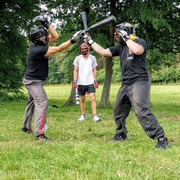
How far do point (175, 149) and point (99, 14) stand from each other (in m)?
11.1

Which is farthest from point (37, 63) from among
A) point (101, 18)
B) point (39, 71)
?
point (101, 18)

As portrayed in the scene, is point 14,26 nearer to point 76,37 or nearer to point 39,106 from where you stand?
point 39,106

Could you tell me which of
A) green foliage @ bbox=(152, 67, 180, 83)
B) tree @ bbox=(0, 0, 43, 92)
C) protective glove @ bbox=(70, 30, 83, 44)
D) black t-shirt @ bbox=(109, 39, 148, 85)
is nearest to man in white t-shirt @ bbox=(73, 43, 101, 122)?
protective glove @ bbox=(70, 30, 83, 44)

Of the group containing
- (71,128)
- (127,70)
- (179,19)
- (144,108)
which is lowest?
(71,128)

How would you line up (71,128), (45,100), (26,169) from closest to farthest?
(26,169) < (45,100) < (71,128)

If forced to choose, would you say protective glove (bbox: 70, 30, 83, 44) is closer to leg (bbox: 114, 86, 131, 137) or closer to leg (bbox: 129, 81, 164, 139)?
leg (bbox: 114, 86, 131, 137)

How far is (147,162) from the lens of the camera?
5027mm

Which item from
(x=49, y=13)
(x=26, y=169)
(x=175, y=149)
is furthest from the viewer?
(x=49, y=13)

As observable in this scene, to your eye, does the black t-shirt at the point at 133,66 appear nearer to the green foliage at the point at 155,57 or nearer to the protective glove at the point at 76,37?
the protective glove at the point at 76,37

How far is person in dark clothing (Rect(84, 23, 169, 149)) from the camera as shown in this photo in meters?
6.12

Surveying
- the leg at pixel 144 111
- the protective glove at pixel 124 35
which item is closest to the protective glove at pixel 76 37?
the protective glove at pixel 124 35

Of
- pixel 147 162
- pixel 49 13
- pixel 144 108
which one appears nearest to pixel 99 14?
pixel 49 13

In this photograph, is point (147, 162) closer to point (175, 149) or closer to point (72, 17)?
point (175, 149)

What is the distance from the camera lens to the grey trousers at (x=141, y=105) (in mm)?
6121
